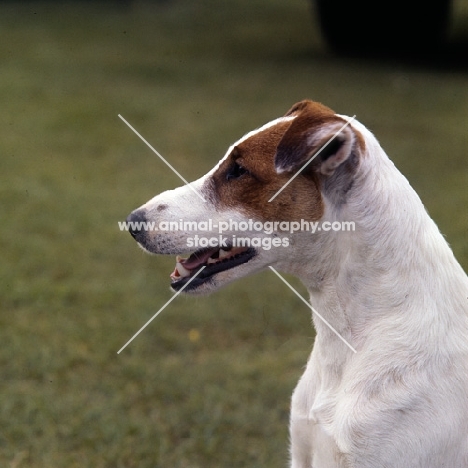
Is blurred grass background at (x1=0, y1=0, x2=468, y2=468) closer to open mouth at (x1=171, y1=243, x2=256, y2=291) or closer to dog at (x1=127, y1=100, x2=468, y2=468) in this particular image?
open mouth at (x1=171, y1=243, x2=256, y2=291)

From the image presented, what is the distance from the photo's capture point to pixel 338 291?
10.2ft

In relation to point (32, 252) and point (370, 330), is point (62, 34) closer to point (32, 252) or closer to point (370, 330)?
point (32, 252)

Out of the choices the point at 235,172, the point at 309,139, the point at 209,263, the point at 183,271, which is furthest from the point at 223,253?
the point at 309,139

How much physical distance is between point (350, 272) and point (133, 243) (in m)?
5.00

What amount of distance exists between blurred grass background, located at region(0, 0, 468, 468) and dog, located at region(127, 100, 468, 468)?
1677mm

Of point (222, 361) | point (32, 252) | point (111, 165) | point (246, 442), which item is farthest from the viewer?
point (111, 165)

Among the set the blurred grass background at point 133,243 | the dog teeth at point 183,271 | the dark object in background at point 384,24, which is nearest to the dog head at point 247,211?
the dog teeth at point 183,271

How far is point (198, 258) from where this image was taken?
11.0ft

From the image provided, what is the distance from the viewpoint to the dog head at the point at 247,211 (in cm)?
310

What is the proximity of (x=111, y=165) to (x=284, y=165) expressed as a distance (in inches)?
302

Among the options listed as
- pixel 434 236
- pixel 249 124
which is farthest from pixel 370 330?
pixel 249 124

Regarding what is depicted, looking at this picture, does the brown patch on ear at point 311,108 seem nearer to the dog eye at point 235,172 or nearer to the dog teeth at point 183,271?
the dog eye at point 235,172

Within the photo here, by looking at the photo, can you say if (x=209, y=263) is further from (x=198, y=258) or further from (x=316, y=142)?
(x=316, y=142)

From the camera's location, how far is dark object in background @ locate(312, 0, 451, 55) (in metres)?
16.5
